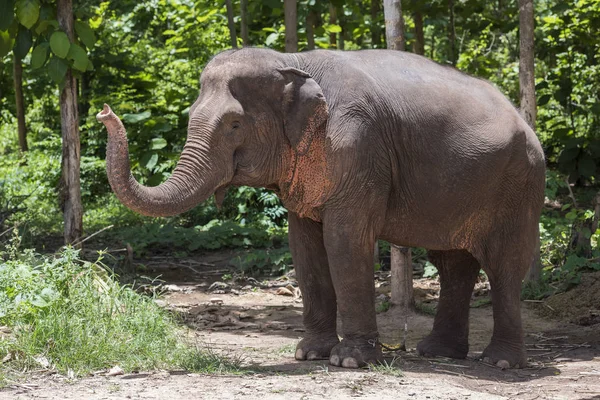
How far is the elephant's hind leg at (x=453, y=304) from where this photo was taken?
7.25 metres

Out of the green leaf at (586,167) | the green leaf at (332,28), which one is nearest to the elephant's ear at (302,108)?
the green leaf at (332,28)

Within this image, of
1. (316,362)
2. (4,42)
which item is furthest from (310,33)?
(316,362)

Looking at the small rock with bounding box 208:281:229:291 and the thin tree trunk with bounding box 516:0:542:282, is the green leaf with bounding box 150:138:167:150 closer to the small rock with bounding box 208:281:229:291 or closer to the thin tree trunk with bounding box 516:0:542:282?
the small rock with bounding box 208:281:229:291

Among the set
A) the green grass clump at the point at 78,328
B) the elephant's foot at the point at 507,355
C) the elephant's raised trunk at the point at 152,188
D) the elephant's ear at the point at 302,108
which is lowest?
the elephant's foot at the point at 507,355

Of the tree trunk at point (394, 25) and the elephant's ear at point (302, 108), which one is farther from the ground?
the tree trunk at point (394, 25)

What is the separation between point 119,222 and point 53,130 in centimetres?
552

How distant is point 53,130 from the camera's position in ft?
62.2

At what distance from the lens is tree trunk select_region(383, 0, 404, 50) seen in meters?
8.55

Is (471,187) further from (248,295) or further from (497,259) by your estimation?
(248,295)

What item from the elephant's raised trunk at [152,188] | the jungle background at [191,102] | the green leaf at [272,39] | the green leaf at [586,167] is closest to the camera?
the elephant's raised trunk at [152,188]

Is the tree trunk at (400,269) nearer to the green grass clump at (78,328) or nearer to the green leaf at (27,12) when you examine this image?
the green grass clump at (78,328)

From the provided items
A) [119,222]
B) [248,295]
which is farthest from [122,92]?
[248,295]

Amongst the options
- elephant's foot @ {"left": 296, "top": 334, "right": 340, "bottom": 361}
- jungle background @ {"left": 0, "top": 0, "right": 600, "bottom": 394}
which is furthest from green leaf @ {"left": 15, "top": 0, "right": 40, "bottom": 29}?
elephant's foot @ {"left": 296, "top": 334, "right": 340, "bottom": 361}

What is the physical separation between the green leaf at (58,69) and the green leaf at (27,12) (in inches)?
16.7
